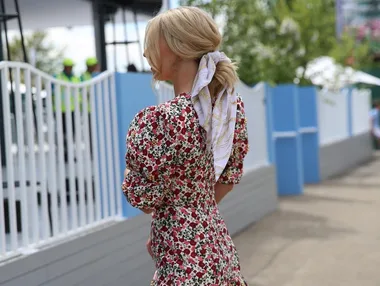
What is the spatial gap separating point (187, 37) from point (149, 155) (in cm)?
40

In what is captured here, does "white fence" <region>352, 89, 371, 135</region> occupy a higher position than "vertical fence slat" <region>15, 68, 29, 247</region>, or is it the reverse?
"vertical fence slat" <region>15, 68, 29, 247</region>

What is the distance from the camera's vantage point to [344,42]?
19297mm

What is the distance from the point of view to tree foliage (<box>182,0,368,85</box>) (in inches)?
452

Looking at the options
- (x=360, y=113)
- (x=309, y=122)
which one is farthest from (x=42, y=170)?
(x=360, y=113)

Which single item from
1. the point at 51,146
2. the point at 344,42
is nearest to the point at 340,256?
the point at 51,146

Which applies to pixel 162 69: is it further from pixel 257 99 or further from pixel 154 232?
pixel 257 99

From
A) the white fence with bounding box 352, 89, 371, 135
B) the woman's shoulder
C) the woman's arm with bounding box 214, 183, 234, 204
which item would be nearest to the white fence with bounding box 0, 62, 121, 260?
the woman's arm with bounding box 214, 183, 234, 204

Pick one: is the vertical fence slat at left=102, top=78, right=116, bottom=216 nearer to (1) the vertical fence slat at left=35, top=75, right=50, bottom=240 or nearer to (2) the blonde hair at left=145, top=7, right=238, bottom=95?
(1) the vertical fence slat at left=35, top=75, right=50, bottom=240

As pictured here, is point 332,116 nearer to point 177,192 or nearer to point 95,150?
point 95,150

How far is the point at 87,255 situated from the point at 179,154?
7.51 ft

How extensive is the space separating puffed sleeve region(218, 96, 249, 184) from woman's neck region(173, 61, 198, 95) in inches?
7.4

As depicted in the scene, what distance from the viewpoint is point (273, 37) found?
1355 cm

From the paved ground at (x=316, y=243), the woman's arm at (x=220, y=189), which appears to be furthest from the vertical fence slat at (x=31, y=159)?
the paved ground at (x=316, y=243)

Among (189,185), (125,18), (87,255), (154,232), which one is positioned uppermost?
(125,18)
